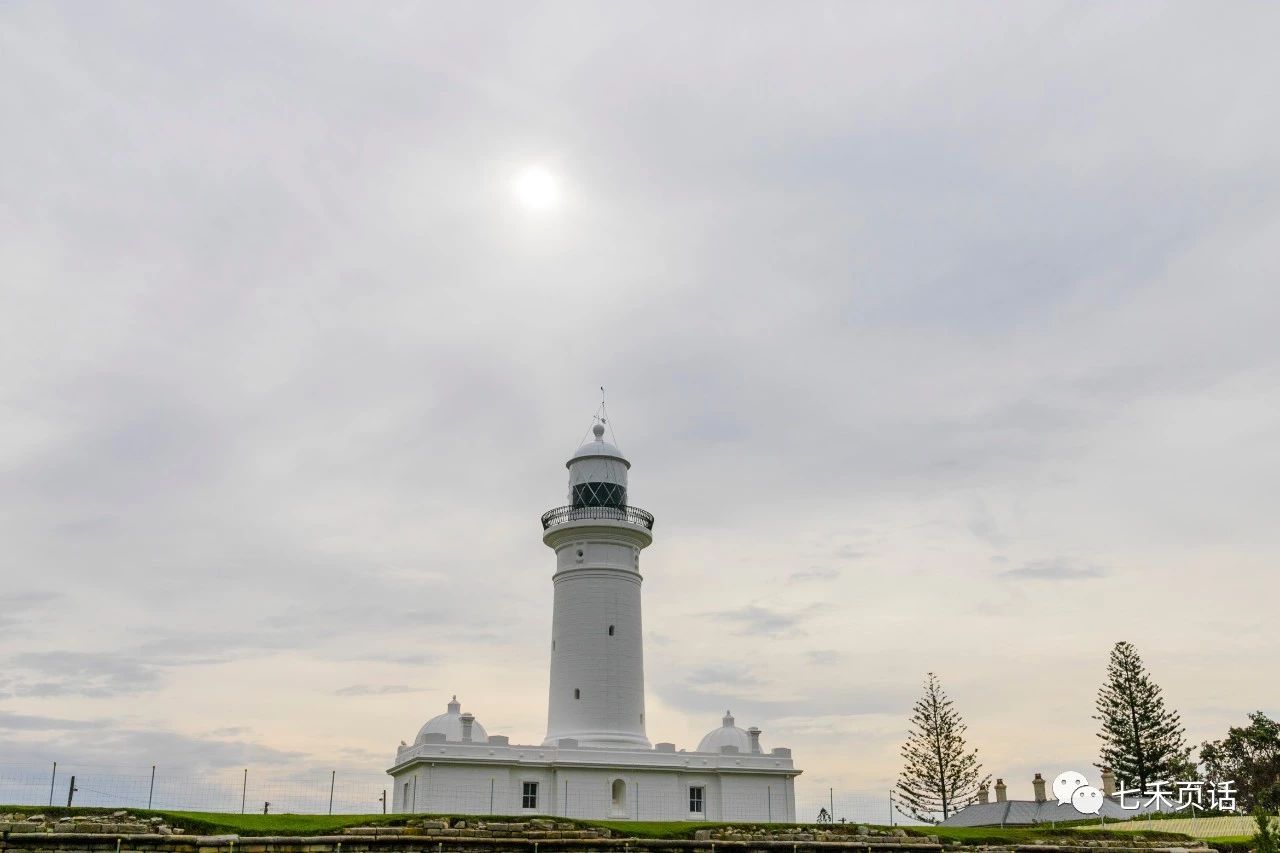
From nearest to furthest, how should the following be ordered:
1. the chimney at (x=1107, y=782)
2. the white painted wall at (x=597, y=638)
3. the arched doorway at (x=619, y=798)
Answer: the arched doorway at (x=619, y=798) < the white painted wall at (x=597, y=638) < the chimney at (x=1107, y=782)

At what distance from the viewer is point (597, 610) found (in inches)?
1298

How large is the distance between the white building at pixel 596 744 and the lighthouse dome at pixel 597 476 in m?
0.04

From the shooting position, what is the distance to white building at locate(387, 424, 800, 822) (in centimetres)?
2981

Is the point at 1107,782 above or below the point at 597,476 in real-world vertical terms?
below

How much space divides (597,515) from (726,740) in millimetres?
7764

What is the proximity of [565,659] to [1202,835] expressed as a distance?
18.9 meters

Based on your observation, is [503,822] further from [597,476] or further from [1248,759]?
[1248,759]

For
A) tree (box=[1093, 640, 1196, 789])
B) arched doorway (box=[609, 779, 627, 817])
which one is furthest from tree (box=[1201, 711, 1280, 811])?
arched doorway (box=[609, 779, 627, 817])

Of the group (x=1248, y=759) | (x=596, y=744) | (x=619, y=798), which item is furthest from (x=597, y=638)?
(x=1248, y=759)

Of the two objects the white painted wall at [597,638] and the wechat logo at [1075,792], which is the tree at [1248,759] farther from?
the white painted wall at [597,638]

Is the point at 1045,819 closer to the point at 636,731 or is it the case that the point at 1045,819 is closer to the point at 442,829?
the point at 636,731

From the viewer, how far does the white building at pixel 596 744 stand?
29.8 metres

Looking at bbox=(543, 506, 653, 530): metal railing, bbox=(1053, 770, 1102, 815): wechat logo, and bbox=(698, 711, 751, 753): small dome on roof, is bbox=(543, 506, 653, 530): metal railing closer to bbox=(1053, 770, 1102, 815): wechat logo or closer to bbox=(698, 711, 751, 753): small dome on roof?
bbox=(698, 711, 751, 753): small dome on roof

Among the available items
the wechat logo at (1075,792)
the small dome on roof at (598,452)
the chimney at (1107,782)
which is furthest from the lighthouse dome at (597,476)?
the chimney at (1107,782)
